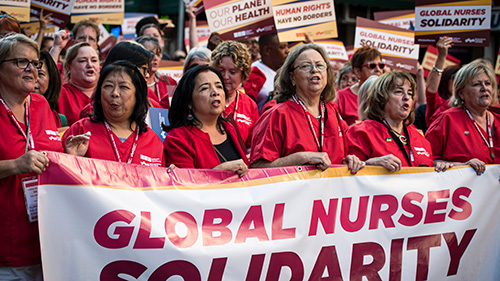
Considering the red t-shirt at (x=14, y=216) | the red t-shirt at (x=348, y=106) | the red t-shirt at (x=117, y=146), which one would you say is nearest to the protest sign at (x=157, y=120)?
the red t-shirt at (x=117, y=146)

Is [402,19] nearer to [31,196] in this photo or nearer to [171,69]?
[171,69]

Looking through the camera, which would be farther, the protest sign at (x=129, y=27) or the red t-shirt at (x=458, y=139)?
the protest sign at (x=129, y=27)

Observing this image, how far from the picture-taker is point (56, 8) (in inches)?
277

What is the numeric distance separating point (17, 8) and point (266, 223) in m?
4.36

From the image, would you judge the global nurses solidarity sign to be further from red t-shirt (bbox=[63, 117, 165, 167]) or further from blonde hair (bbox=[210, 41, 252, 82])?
blonde hair (bbox=[210, 41, 252, 82])

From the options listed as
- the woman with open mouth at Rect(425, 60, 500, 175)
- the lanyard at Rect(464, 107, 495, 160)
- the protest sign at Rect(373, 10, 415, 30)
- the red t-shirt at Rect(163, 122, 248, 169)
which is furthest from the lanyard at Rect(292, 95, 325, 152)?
the protest sign at Rect(373, 10, 415, 30)

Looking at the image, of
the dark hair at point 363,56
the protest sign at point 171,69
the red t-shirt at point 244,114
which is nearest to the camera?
the red t-shirt at point 244,114

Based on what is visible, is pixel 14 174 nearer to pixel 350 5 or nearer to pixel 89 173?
pixel 89 173

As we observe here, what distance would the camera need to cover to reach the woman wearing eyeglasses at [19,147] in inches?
123

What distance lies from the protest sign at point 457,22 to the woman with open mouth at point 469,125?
176cm

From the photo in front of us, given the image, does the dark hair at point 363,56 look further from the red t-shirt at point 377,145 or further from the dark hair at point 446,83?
the red t-shirt at point 377,145

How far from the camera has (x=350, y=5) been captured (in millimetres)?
18688

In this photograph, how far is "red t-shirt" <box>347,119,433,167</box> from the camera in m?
4.34

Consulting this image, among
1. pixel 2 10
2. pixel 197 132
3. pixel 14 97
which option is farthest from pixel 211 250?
pixel 2 10
